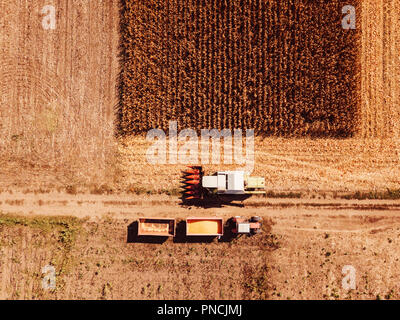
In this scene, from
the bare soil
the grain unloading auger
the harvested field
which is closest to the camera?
the grain unloading auger

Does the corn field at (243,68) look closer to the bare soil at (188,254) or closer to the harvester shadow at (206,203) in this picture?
the harvester shadow at (206,203)

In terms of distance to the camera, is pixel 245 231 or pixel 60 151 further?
pixel 60 151

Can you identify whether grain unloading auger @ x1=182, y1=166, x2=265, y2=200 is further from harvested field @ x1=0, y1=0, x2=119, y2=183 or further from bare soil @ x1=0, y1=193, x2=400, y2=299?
harvested field @ x1=0, y1=0, x2=119, y2=183

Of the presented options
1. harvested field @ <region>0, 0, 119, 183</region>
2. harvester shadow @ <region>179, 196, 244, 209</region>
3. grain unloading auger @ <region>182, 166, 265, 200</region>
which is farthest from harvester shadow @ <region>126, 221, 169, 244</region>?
harvested field @ <region>0, 0, 119, 183</region>

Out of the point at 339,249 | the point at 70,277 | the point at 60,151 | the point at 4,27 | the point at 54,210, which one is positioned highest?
the point at 4,27

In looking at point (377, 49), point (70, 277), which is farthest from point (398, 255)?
point (70, 277)

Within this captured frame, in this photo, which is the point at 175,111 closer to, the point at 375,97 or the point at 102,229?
the point at 102,229
